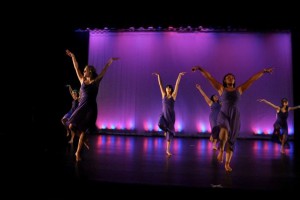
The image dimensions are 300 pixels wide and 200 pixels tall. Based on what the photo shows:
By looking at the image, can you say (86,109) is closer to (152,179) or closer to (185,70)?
(152,179)

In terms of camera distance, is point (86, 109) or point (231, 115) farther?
point (86, 109)

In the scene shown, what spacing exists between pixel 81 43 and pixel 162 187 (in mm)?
10626

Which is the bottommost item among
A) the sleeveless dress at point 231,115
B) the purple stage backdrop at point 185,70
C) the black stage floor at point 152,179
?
the black stage floor at point 152,179

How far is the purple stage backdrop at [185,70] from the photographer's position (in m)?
12.0

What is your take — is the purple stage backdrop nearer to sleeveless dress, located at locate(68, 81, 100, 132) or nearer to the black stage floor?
sleeveless dress, located at locate(68, 81, 100, 132)

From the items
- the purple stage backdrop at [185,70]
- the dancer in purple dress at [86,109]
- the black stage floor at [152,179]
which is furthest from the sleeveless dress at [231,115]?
the purple stage backdrop at [185,70]

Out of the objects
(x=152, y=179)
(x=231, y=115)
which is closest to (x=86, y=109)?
(x=152, y=179)

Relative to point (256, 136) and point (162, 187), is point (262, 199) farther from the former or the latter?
point (256, 136)

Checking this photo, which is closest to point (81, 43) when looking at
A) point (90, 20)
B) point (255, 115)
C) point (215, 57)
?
point (90, 20)

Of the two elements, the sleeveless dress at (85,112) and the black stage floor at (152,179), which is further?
the sleeveless dress at (85,112)

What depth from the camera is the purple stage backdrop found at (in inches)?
471

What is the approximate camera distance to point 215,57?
12250 millimetres

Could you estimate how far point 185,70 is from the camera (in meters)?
12.3

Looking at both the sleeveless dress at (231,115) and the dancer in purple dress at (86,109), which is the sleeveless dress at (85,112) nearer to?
the dancer in purple dress at (86,109)
